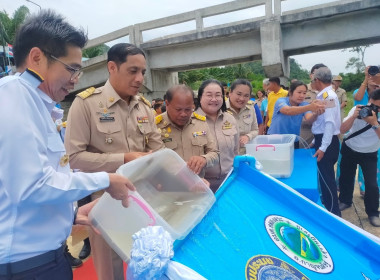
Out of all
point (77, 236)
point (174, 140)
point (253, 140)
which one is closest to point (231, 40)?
point (253, 140)

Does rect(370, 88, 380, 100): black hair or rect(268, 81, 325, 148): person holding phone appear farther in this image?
rect(268, 81, 325, 148): person holding phone

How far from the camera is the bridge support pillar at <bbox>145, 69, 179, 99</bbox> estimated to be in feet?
28.8

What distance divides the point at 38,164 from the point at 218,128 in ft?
5.38

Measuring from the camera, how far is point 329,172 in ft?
9.27

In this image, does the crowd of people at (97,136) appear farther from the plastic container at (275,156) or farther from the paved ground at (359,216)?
the plastic container at (275,156)

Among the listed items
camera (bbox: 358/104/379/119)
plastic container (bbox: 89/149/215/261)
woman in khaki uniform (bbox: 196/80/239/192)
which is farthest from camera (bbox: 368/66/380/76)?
plastic container (bbox: 89/149/215/261)

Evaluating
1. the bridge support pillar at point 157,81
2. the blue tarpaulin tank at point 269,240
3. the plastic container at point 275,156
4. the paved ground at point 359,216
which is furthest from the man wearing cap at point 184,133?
the bridge support pillar at point 157,81

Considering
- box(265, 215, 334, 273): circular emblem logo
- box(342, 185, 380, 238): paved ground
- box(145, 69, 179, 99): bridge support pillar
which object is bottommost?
box(342, 185, 380, 238): paved ground

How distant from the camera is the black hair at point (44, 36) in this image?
89cm

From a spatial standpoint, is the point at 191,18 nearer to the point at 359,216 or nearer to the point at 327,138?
the point at 327,138

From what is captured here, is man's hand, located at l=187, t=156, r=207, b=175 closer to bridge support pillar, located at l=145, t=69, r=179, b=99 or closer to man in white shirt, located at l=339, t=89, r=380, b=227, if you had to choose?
man in white shirt, located at l=339, t=89, r=380, b=227

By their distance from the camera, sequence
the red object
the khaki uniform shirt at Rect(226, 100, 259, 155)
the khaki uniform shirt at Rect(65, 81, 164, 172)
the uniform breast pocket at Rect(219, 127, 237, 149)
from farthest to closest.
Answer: the khaki uniform shirt at Rect(226, 100, 259, 155)
the uniform breast pocket at Rect(219, 127, 237, 149)
the red object
the khaki uniform shirt at Rect(65, 81, 164, 172)

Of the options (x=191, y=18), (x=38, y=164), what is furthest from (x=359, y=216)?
(x=191, y=18)

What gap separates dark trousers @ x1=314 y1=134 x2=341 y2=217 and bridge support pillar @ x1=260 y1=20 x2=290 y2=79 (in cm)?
440
